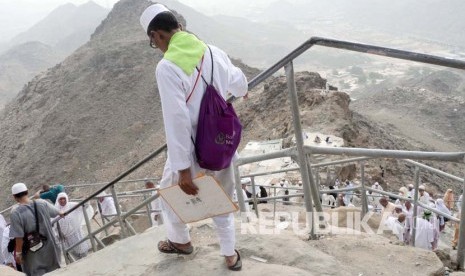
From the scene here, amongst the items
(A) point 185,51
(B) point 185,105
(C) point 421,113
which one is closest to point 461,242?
(B) point 185,105

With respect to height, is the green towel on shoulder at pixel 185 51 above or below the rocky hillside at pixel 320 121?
above

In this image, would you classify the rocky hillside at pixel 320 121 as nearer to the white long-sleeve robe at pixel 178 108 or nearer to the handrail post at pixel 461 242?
the handrail post at pixel 461 242

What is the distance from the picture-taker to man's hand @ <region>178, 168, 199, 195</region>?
2.49 metres

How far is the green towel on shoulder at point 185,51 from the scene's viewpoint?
2.44 metres

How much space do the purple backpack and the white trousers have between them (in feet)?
0.48

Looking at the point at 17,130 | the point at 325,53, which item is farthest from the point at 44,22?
the point at 17,130

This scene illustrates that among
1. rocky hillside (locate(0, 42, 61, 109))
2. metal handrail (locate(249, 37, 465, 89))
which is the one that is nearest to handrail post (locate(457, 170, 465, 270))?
metal handrail (locate(249, 37, 465, 89))

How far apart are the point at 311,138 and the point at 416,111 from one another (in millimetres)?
33214

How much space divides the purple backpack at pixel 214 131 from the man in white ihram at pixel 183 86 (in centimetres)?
4

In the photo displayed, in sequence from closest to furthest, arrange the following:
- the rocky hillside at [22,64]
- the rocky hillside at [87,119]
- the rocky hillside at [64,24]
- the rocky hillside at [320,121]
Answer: the rocky hillside at [320,121] → the rocky hillside at [87,119] → the rocky hillside at [22,64] → the rocky hillside at [64,24]

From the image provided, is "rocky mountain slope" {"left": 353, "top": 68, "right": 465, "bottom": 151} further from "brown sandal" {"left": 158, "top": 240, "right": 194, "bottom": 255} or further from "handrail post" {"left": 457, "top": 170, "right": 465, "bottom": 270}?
"brown sandal" {"left": 158, "top": 240, "right": 194, "bottom": 255}

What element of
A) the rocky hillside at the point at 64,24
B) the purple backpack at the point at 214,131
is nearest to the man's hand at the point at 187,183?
the purple backpack at the point at 214,131

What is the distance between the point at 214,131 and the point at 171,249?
107 centimetres

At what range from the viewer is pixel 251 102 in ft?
80.6
